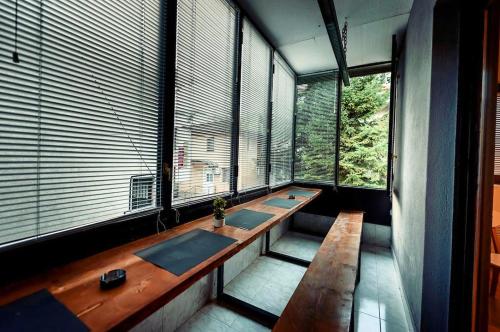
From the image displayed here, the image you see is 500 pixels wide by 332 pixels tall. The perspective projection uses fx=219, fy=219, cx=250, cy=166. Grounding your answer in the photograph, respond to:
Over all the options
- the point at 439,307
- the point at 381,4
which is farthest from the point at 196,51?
the point at 439,307

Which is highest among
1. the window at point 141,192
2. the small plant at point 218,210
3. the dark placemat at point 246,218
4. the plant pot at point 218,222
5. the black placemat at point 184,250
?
the window at point 141,192

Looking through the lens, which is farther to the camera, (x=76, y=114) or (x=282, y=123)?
(x=282, y=123)

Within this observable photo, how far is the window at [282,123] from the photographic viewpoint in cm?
365

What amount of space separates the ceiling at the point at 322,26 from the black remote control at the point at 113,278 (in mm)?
2863

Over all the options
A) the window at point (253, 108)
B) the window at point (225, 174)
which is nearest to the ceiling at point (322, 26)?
the window at point (253, 108)

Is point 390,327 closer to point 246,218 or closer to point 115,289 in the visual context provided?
point 246,218

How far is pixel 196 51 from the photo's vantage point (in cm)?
201

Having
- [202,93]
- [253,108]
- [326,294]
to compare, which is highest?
[253,108]

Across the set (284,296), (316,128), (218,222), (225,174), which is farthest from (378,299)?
(316,128)

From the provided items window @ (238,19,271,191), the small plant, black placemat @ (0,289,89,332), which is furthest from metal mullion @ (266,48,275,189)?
black placemat @ (0,289,89,332)

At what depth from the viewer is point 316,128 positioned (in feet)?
14.0

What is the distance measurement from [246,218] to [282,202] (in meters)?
0.91

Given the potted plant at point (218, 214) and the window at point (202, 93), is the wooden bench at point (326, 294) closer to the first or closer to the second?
the potted plant at point (218, 214)

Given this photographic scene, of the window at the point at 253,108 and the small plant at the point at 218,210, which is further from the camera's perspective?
the window at the point at 253,108
